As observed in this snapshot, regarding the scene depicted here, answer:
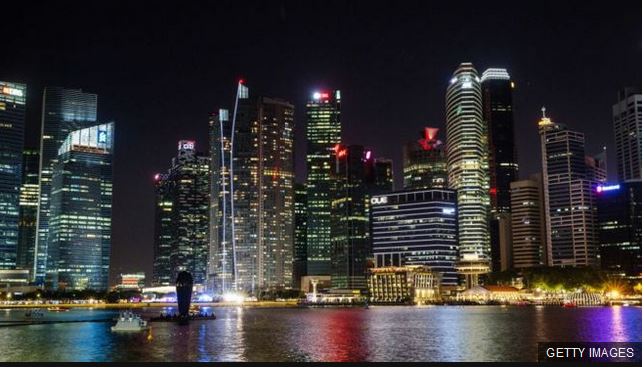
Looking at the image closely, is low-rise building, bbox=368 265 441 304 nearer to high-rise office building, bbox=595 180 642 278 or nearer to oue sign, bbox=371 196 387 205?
oue sign, bbox=371 196 387 205

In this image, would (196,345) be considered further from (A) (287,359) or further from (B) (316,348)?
(A) (287,359)

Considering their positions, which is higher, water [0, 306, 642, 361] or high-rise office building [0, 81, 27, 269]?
high-rise office building [0, 81, 27, 269]

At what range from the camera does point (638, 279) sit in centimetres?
17275

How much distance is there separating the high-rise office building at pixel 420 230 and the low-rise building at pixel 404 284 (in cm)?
398

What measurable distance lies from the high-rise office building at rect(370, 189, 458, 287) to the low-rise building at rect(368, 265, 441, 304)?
3985 millimetres

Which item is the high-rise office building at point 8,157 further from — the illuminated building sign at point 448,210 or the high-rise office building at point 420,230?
the illuminated building sign at point 448,210

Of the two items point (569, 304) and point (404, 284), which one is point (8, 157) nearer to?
point (404, 284)

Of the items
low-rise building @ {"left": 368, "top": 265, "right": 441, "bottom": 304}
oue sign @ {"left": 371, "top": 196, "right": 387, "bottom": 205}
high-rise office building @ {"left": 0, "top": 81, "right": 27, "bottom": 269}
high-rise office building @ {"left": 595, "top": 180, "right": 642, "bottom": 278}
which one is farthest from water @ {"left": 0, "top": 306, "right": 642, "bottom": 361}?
high-rise office building @ {"left": 0, "top": 81, "right": 27, "bottom": 269}

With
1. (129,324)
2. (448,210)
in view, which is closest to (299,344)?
(129,324)

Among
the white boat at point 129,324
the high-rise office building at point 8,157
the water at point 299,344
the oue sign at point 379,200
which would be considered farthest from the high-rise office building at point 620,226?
the high-rise office building at point 8,157

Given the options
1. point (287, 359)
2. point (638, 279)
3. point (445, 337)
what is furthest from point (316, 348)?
point (638, 279)

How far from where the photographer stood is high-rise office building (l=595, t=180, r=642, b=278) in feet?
606

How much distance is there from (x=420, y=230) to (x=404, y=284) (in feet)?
48.2

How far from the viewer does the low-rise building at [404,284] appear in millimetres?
181125
